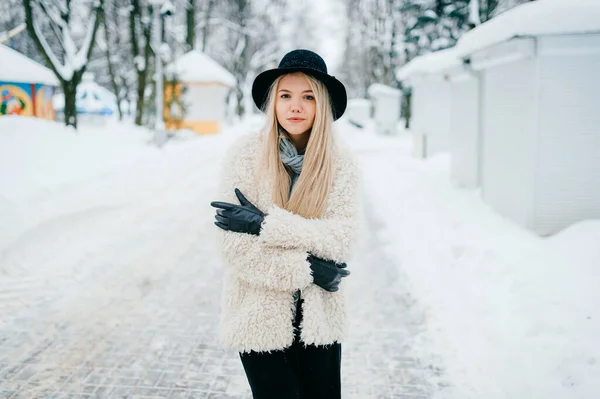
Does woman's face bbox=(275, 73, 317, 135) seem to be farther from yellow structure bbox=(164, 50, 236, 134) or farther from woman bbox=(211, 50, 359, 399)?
yellow structure bbox=(164, 50, 236, 134)

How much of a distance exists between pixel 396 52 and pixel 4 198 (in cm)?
2968

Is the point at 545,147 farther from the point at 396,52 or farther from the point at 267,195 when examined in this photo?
the point at 396,52

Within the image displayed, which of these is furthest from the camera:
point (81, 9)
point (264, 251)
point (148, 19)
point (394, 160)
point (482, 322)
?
point (148, 19)

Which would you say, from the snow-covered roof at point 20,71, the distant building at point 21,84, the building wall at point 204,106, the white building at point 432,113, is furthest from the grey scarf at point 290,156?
the building wall at point 204,106

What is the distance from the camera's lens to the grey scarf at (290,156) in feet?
8.14

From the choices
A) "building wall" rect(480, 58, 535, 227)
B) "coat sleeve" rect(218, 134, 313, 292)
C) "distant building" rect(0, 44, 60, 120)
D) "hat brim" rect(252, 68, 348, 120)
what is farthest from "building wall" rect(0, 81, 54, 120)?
"coat sleeve" rect(218, 134, 313, 292)

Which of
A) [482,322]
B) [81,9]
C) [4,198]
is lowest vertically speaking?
[482,322]

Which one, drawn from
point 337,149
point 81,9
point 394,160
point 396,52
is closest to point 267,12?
point 396,52

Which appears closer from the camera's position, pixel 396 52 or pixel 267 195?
pixel 267 195

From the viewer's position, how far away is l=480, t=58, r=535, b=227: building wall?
7977 mm

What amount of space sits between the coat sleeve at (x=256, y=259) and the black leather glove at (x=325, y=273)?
0.03 m

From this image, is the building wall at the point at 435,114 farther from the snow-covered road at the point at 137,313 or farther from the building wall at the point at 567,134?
the building wall at the point at 567,134

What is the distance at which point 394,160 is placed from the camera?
19.8m

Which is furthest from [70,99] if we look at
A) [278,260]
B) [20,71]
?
[278,260]
